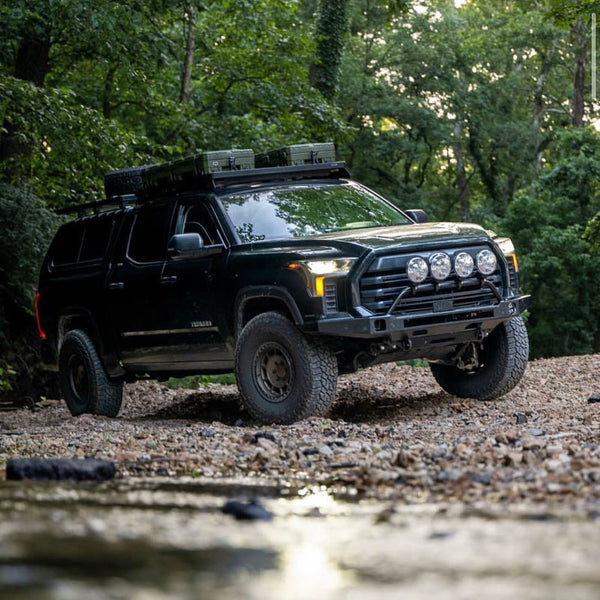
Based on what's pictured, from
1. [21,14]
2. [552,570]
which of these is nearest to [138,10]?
[21,14]

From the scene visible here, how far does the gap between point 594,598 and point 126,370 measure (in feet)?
28.6

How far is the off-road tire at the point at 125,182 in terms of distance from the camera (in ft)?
38.9

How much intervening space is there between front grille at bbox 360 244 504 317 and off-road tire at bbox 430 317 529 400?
2.55 ft

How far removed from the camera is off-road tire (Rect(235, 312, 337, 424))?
9.26 m

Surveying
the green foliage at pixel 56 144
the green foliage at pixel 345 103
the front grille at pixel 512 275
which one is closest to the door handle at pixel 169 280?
the front grille at pixel 512 275

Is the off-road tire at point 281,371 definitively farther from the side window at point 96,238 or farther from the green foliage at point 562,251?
the green foliage at point 562,251

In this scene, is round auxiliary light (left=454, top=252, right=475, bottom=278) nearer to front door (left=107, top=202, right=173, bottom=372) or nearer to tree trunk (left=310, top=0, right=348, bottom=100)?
front door (left=107, top=202, right=173, bottom=372)

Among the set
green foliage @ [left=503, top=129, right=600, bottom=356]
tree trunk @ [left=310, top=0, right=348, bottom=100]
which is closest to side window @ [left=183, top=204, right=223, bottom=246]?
tree trunk @ [left=310, top=0, right=348, bottom=100]

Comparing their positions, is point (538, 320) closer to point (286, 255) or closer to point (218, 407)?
point (218, 407)

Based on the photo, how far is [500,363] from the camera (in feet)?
34.3

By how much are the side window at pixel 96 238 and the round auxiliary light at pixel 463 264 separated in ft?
13.1

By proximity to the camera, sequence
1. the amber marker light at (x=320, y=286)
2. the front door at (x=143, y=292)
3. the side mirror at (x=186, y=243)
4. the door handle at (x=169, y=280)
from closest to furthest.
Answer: the amber marker light at (x=320, y=286) < the side mirror at (x=186, y=243) < the door handle at (x=169, y=280) < the front door at (x=143, y=292)

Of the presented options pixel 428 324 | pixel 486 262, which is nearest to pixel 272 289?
pixel 428 324

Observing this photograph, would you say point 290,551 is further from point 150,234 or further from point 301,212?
point 150,234
